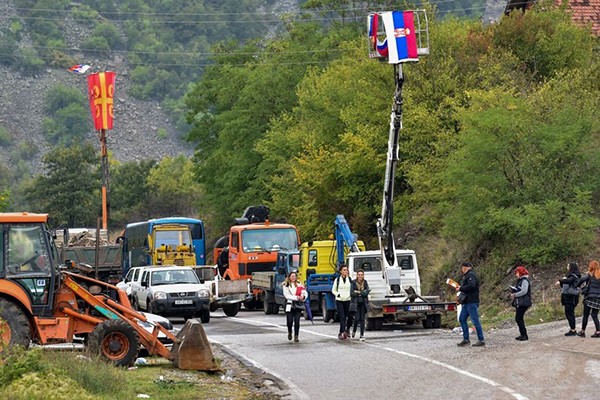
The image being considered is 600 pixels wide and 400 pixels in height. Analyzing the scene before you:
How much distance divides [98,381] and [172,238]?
3863 cm

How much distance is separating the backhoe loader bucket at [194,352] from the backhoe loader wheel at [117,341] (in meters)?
0.82

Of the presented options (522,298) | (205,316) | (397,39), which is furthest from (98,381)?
(205,316)

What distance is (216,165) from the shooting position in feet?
274

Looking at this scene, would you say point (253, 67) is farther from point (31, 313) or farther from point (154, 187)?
point (31, 313)

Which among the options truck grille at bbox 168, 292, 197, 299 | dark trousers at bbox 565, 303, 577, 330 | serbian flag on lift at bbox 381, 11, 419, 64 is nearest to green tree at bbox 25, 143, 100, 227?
truck grille at bbox 168, 292, 197, 299

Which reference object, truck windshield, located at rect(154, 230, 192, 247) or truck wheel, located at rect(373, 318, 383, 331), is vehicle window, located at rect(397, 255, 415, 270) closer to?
truck wheel, located at rect(373, 318, 383, 331)

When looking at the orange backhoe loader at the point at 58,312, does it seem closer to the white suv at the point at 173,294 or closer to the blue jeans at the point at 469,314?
the blue jeans at the point at 469,314

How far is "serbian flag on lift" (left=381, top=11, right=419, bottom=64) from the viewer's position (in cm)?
3350

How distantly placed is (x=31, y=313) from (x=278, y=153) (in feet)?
155

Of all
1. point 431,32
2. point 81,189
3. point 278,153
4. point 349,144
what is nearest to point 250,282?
point 349,144

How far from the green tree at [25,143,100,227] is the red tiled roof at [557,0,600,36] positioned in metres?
70.0

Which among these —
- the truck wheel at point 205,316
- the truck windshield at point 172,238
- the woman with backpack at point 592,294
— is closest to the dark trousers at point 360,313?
the woman with backpack at point 592,294

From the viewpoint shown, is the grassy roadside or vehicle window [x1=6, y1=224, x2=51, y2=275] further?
vehicle window [x1=6, y1=224, x2=51, y2=275]

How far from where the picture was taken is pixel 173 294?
38375 millimetres
